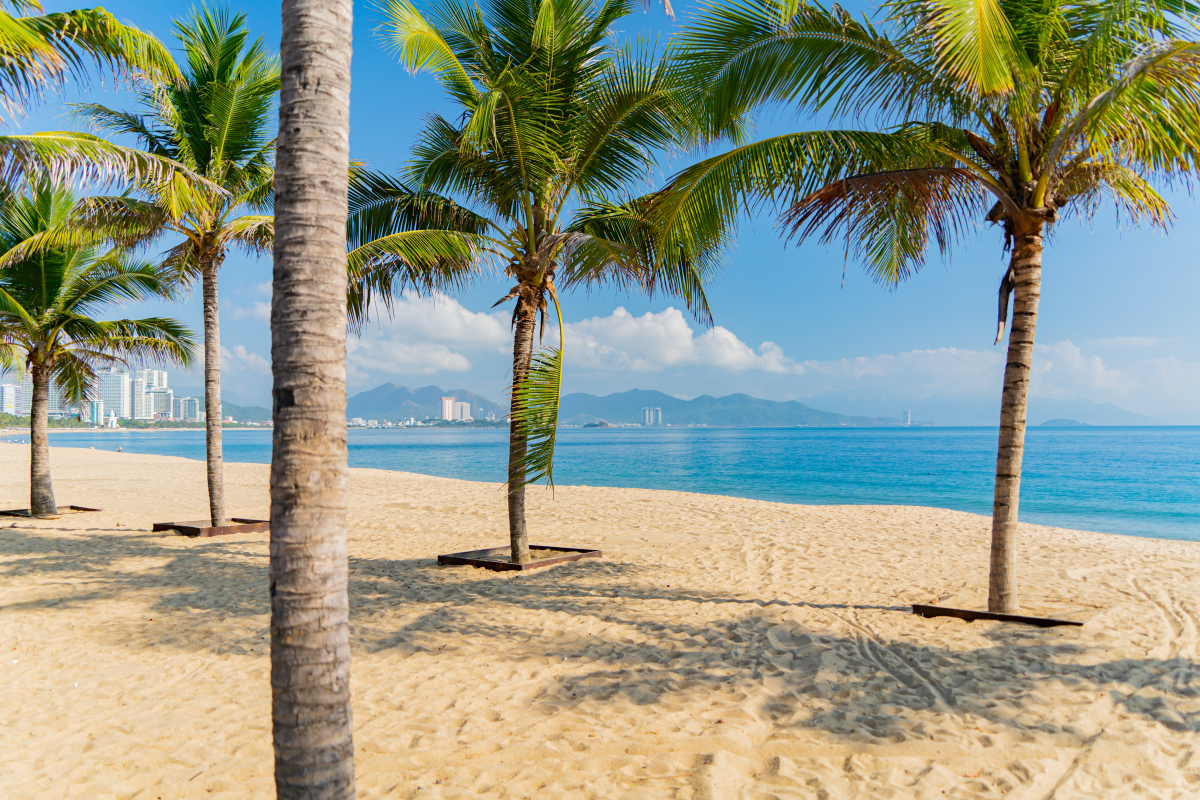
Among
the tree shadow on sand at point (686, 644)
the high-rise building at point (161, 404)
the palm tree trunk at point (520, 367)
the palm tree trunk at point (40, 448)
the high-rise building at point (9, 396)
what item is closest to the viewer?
the tree shadow on sand at point (686, 644)

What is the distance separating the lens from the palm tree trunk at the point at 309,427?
2070mm

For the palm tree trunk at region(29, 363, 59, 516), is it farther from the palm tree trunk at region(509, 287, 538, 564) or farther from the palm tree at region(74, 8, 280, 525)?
the palm tree trunk at region(509, 287, 538, 564)

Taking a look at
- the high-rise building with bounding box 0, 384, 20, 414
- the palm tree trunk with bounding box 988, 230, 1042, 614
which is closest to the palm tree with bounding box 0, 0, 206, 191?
the palm tree trunk with bounding box 988, 230, 1042, 614

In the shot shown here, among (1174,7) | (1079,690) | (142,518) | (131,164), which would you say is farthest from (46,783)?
(142,518)

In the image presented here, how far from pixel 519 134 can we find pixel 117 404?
189484 mm

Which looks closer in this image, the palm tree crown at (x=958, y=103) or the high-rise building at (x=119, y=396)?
the palm tree crown at (x=958, y=103)

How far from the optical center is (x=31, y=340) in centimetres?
1176

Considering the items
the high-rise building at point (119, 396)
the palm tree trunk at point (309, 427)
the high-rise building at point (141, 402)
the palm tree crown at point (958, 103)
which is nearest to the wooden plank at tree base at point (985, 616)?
the palm tree crown at point (958, 103)

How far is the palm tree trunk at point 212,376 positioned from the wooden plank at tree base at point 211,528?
0.16m

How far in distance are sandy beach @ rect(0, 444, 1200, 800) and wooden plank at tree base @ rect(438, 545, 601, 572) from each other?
22 cm

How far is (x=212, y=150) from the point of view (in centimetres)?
994

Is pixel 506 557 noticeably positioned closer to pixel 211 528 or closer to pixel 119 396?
pixel 211 528

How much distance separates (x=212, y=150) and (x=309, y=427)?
9.92 metres

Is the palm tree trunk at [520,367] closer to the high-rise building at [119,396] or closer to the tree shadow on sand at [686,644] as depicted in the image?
the tree shadow on sand at [686,644]
